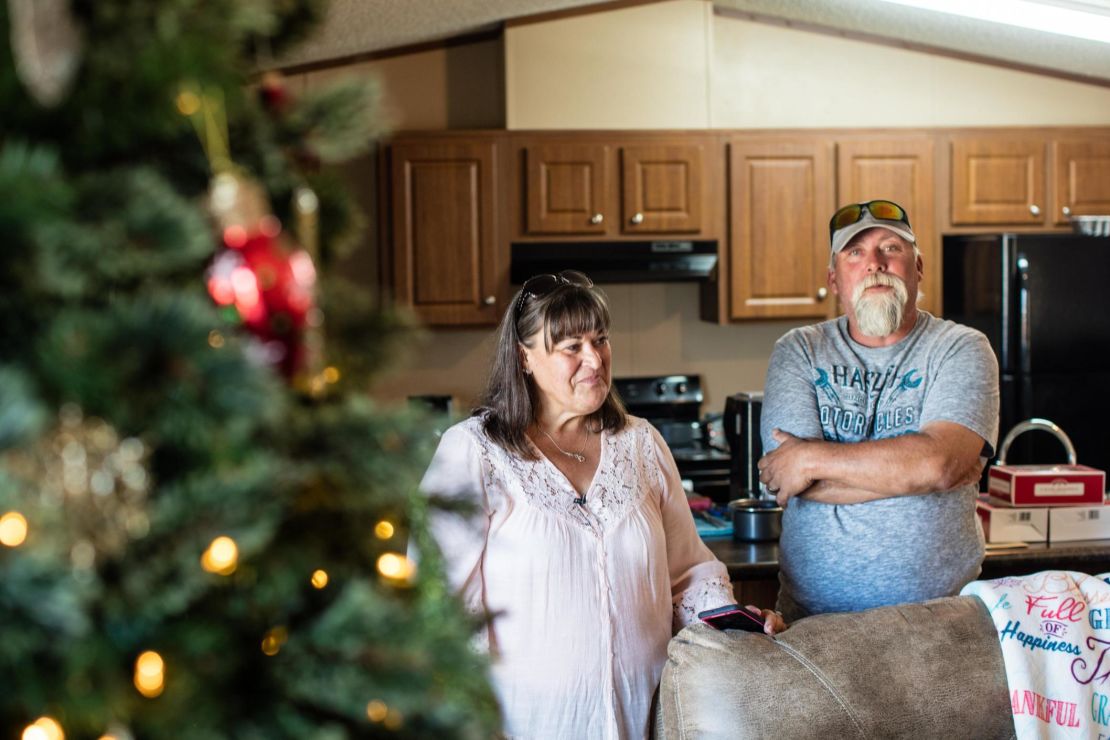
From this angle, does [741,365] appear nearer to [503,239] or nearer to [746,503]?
[503,239]

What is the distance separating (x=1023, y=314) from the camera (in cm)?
484

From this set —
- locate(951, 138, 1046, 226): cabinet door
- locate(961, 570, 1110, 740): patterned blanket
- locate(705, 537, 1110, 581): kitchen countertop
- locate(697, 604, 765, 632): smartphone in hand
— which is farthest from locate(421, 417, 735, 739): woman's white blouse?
locate(951, 138, 1046, 226): cabinet door

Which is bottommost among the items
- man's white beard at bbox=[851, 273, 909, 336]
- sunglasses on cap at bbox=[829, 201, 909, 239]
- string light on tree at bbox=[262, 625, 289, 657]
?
string light on tree at bbox=[262, 625, 289, 657]

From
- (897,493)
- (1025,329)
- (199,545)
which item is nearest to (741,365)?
(1025,329)

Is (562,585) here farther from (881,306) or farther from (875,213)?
(875,213)

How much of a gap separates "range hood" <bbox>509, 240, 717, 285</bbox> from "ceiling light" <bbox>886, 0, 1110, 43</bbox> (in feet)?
4.61

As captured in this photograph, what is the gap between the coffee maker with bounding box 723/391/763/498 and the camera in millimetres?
3400

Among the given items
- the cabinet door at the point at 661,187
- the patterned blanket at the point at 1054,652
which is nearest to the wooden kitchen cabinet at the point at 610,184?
the cabinet door at the point at 661,187

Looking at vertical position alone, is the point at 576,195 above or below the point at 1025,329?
above

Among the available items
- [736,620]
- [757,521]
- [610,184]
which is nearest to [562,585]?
[736,620]

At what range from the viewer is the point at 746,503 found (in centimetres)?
310

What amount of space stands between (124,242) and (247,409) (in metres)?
0.10

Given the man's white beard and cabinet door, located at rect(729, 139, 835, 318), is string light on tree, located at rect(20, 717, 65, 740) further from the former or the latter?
cabinet door, located at rect(729, 139, 835, 318)

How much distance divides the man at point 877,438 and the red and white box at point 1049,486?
1.90 feet
